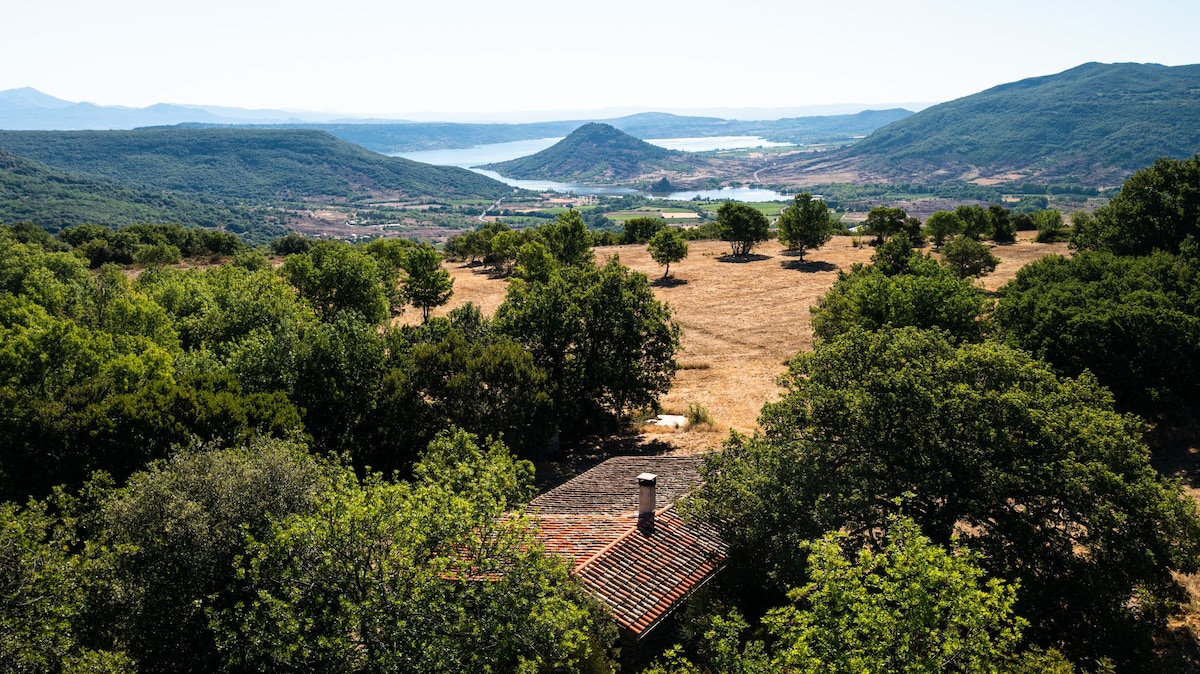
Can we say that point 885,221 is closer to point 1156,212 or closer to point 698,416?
point 1156,212

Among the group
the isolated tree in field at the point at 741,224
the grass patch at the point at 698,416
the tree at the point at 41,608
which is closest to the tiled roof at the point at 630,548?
the tree at the point at 41,608

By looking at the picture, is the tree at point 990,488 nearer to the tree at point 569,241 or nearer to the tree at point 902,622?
the tree at point 902,622

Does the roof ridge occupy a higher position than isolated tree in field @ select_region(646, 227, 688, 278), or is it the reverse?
isolated tree in field @ select_region(646, 227, 688, 278)

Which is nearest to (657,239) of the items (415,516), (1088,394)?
(1088,394)

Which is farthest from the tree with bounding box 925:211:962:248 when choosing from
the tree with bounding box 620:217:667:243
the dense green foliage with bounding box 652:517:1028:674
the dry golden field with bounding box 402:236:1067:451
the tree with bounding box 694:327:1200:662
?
the dense green foliage with bounding box 652:517:1028:674

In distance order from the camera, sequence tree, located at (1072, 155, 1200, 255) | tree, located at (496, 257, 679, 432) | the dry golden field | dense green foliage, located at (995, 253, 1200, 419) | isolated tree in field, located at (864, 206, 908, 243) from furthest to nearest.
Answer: isolated tree in field, located at (864, 206, 908, 243)
tree, located at (1072, 155, 1200, 255)
the dry golden field
tree, located at (496, 257, 679, 432)
dense green foliage, located at (995, 253, 1200, 419)

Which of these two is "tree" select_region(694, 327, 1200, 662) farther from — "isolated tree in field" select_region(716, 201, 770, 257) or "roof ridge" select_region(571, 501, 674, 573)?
"isolated tree in field" select_region(716, 201, 770, 257)

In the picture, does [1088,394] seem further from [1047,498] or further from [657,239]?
[657,239]
